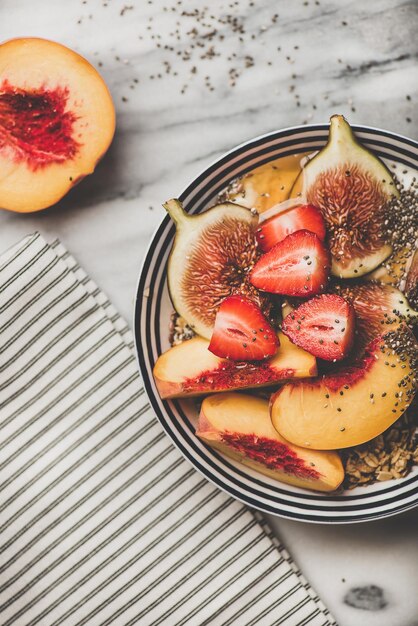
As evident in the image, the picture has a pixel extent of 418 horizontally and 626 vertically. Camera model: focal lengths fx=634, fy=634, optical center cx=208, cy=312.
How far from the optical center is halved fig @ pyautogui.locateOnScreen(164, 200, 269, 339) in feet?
3.58

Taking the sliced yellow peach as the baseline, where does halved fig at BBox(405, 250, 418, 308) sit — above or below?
below

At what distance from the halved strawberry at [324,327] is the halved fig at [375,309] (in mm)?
47

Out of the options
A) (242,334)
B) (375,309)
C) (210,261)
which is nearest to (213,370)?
(242,334)

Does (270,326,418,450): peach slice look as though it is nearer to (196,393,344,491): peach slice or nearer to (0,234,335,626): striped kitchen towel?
(196,393,344,491): peach slice

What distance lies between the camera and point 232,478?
3.76ft

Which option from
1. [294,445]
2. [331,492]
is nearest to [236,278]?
[294,445]

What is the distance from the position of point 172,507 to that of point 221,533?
105 mm

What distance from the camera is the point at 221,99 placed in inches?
48.6

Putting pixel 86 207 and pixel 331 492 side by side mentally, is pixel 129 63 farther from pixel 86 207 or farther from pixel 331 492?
pixel 331 492

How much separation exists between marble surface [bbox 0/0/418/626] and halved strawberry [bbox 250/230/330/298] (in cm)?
28

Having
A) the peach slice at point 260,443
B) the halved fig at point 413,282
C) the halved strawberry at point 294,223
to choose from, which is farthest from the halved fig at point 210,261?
the halved fig at point 413,282

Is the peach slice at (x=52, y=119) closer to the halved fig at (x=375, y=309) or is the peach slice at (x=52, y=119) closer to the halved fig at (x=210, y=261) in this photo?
the halved fig at (x=210, y=261)

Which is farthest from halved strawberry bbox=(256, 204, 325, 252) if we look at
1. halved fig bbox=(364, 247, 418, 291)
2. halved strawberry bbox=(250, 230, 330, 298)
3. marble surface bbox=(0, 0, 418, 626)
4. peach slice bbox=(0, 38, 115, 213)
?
peach slice bbox=(0, 38, 115, 213)

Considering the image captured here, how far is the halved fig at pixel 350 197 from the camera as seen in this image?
1060 mm
